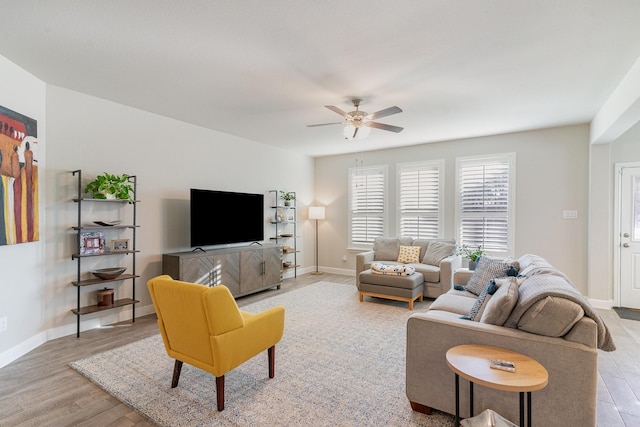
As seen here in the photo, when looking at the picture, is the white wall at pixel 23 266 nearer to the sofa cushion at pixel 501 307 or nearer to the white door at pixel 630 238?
the sofa cushion at pixel 501 307

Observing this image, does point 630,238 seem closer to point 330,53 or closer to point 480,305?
point 480,305

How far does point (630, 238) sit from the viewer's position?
4570mm

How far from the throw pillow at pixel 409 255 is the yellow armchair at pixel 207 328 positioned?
358 cm

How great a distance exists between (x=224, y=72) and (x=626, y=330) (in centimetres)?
527

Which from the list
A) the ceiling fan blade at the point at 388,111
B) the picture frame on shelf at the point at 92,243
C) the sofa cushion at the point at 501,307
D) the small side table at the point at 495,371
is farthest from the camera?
the picture frame on shelf at the point at 92,243

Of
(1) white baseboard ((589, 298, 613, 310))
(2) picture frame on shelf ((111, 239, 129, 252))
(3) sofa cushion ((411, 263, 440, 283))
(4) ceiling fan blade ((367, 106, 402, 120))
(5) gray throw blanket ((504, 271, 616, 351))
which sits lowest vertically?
(1) white baseboard ((589, 298, 613, 310))

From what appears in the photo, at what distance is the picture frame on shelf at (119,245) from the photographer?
381cm

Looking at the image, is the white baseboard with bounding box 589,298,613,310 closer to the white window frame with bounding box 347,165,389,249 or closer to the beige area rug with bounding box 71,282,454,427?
the beige area rug with bounding box 71,282,454,427

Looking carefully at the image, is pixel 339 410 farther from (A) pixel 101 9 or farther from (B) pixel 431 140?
(B) pixel 431 140

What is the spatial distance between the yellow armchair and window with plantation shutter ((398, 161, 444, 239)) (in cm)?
438

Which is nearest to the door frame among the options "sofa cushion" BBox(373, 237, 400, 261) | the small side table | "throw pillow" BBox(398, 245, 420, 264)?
"throw pillow" BBox(398, 245, 420, 264)

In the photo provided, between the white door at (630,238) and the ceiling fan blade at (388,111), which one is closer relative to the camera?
the ceiling fan blade at (388,111)

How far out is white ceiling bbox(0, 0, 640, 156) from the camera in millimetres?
2111

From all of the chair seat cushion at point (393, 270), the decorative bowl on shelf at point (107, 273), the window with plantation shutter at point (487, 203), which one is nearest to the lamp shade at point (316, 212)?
Result: the chair seat cushion at point (393, 270)
